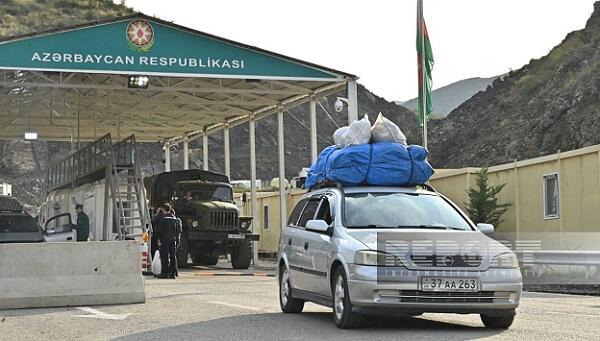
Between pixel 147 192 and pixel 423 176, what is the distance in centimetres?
2046

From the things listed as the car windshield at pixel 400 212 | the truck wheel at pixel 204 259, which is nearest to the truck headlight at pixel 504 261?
the car windshield at pixel 400 212

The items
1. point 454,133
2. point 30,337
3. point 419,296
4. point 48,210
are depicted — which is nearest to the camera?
point 419,296

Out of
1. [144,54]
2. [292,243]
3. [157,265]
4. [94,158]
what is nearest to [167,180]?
[94,158]

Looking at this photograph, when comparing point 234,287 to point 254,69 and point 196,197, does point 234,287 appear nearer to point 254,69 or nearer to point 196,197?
point 254,69

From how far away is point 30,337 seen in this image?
35.3 feet

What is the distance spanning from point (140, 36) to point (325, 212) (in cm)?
1443

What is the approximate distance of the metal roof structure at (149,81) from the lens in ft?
79.5

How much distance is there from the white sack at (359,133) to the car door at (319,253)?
1.09 meters

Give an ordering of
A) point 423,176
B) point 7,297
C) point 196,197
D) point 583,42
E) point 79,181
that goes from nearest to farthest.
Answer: point 423,176, point 7,297, point 196,197, point 79,181, point 583,42

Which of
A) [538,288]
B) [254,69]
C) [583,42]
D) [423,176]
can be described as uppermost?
[583,42]

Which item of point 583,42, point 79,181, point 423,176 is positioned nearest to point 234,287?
point 423,176

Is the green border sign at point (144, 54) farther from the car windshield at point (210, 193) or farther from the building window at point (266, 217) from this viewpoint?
the building window at point (266, 217)

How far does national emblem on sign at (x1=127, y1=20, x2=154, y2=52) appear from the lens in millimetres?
24922

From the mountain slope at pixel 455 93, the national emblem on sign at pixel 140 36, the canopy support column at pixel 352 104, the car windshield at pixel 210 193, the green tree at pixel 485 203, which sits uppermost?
the mountain slope at pixel 455 93
